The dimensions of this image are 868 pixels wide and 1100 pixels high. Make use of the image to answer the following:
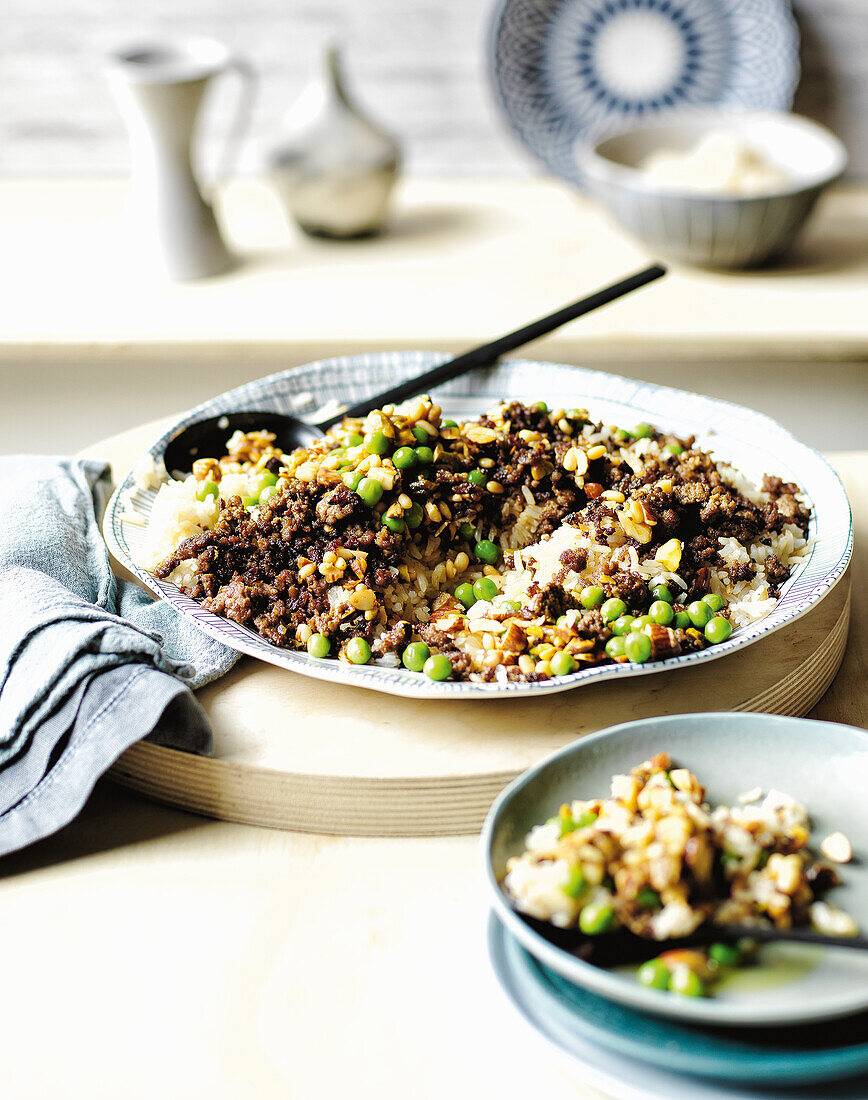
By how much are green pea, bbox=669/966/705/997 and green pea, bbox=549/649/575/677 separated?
1.43ft

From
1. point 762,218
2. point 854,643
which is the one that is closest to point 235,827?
point 854,643

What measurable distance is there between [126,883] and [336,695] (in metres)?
0.34

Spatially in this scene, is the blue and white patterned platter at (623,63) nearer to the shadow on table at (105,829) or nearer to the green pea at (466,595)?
the green pea at (466,595)

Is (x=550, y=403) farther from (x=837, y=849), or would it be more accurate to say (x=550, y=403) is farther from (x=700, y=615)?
(x=837, y=849)

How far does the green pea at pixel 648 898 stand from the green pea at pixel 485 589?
60 cm

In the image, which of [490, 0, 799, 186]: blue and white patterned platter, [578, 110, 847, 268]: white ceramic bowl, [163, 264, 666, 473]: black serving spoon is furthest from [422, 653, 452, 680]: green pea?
[490, 0, 799, 186]: blue and white patterned platter

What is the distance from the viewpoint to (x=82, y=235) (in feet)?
11.5

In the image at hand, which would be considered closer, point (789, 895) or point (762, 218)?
point (789, 895)

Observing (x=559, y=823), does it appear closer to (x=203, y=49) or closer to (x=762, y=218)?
(x=762, y=218)

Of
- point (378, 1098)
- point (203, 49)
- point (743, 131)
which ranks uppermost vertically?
point (203, 49)

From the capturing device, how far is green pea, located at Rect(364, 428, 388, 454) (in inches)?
58.7

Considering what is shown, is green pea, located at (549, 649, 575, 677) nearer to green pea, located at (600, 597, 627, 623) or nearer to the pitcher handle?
green pea, located at (600, 597, 627, 623)

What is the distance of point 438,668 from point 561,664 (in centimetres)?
14

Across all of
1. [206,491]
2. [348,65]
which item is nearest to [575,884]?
[206,491]
